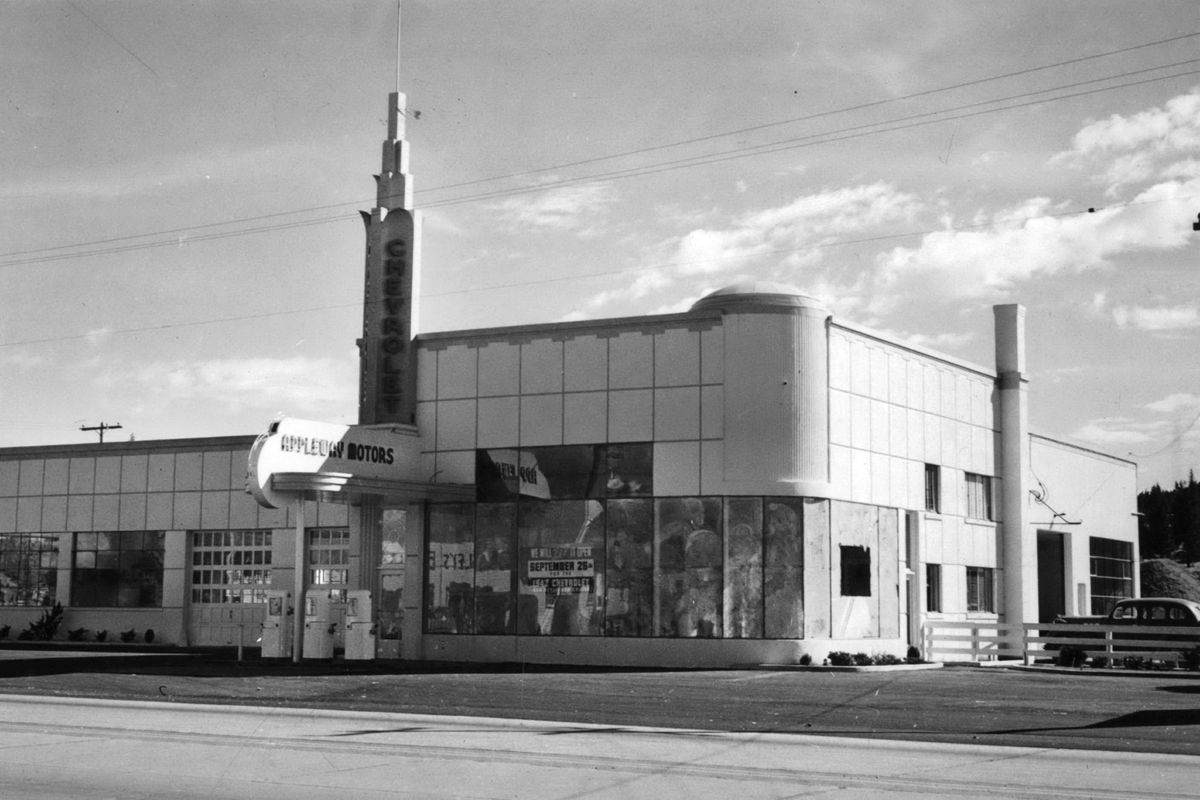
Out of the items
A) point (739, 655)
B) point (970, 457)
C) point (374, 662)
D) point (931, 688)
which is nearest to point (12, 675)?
point (374, 662)

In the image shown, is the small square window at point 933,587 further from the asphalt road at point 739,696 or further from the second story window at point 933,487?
the asphalt road at point 739,696

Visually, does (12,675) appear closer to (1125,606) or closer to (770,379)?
(770,379)

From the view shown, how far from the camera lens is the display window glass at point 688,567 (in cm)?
3291

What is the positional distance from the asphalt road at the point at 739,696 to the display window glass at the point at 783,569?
5.52 feet

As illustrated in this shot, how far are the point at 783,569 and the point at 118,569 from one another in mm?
24145

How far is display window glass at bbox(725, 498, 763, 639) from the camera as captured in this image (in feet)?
107

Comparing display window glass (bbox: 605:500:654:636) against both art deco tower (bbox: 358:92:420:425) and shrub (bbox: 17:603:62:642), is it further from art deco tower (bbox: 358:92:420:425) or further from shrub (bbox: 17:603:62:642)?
shrub (bbox: 17:603:62:642)

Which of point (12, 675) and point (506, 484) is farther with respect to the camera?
point (506, 484)

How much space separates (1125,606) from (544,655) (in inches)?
601

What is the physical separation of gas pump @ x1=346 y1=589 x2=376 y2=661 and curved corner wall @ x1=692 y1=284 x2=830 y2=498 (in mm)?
9113

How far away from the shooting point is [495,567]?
34.9 meters

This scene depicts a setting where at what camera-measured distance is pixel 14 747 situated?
16.0 meters

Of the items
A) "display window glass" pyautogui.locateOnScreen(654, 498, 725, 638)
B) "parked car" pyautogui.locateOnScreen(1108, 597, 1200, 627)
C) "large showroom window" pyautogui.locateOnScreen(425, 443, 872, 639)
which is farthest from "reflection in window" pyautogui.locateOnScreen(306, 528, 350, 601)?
"parked car" pyautogui.locateOnScreen(1108, 597, 1200, 627)

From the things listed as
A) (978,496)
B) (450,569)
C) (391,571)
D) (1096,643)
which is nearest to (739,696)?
(450,569)
